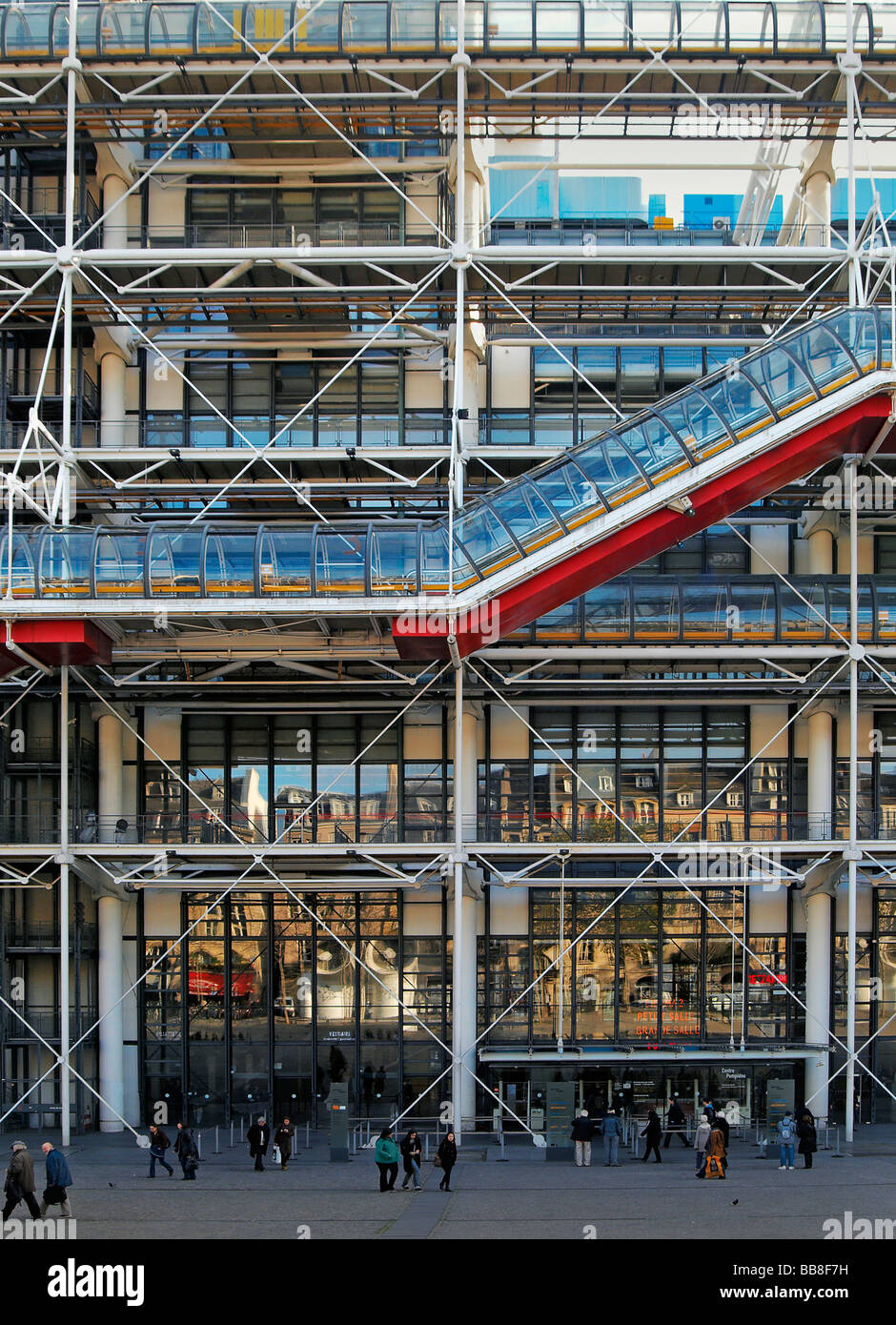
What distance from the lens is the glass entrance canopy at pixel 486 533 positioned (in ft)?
70.4

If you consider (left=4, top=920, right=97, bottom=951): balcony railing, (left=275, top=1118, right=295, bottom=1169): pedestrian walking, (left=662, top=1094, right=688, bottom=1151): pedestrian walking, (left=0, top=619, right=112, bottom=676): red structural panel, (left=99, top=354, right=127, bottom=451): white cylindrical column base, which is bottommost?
(left=662, top=1094, right=688, bottom=1151): pedestrian walking

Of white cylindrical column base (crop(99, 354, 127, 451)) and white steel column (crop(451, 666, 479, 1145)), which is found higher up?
white cylindrical column base (crop(99, 354, 127, 451))

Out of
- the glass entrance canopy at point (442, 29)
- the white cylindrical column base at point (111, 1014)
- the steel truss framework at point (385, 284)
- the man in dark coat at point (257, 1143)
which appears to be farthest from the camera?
the white cylindrical column base at point (111, 1014)

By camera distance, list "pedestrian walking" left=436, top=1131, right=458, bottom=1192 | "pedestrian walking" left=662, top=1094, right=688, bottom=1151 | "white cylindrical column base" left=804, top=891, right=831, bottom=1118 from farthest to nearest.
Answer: "white cylindrical column base" left=804, top=891, right=831, bottom=1118
"pedestrian walking" left=662, top=1094, right=688, bottom=1151
"pedestrian walking" left=436, top=1131, right=458, bottom=1192

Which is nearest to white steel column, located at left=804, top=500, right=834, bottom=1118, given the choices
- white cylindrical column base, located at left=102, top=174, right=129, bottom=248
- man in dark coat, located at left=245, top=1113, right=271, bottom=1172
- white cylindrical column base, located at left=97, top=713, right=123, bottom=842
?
man in dark coat, located at left=245, top=1113, right=271, bottom=1172

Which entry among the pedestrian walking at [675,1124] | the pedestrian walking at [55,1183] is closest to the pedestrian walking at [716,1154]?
the pedestrian walking at [675,1124]

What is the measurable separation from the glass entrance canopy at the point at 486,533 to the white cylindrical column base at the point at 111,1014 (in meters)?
6.34

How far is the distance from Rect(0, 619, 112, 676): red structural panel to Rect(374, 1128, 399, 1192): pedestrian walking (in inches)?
336

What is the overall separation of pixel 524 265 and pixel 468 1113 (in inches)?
557

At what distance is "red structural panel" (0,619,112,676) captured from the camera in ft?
71.2

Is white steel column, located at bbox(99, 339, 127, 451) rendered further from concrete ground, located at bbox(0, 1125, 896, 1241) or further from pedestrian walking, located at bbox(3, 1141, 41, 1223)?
pedestrian walking, located at bbox(3, 1141, 41, 1223)

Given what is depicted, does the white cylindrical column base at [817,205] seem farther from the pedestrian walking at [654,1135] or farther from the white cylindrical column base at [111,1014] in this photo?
the white cylindrical column base at [111,1014]

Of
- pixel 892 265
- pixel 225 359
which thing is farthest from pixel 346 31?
pixel 892 265

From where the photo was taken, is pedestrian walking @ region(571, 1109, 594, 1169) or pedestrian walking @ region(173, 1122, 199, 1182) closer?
pedestrian walking @ region(173, 1122, 199, 1182)
